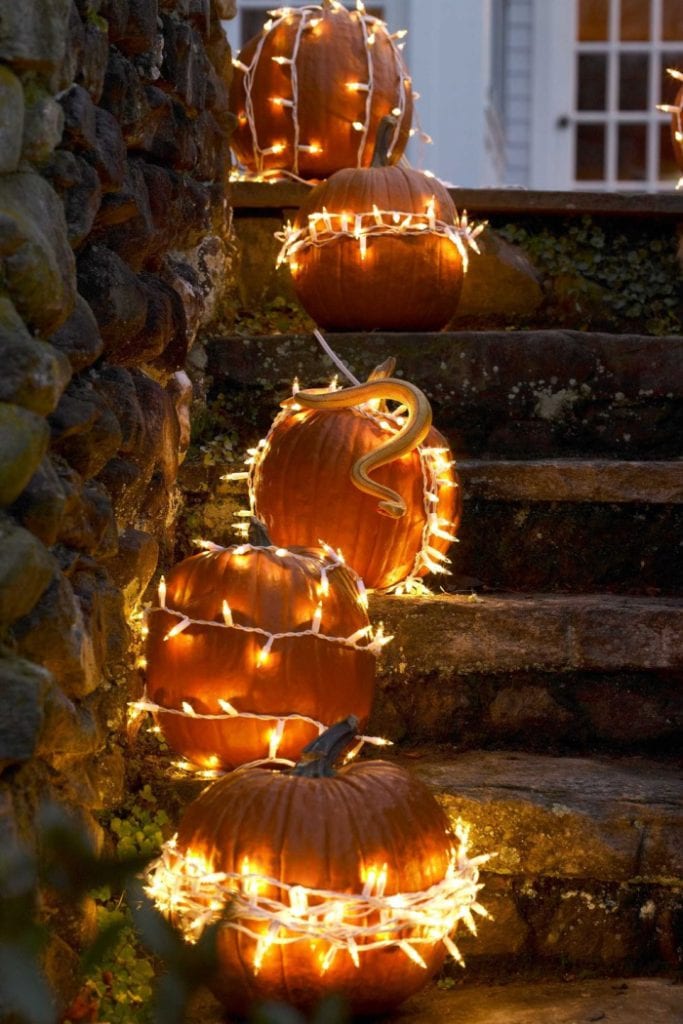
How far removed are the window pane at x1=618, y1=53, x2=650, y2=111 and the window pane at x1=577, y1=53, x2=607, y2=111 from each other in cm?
9

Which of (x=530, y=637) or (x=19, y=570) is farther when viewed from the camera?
(x=530, y=637)

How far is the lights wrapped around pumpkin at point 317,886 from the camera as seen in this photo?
1.63 m

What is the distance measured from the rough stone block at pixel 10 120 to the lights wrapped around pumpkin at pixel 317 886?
0.83m

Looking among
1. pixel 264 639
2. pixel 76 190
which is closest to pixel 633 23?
pixel 264 639

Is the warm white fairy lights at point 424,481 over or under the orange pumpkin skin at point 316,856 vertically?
over

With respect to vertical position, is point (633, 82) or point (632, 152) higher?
point (633, 82)

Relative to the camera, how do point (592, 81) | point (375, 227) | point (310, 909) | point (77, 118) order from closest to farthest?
point (77, 118)
point (310, 909)
point (375, 227)
point (592, 81)

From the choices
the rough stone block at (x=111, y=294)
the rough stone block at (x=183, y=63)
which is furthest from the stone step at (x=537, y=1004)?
the rough stone block at (x=183, y=63)

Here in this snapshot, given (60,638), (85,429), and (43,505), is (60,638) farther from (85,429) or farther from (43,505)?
(85,429)

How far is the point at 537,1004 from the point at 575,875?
0.77 feet

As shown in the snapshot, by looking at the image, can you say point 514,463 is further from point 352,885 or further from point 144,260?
point 352,885

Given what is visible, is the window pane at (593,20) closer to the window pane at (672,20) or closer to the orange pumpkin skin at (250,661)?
the window pane at (672,20)

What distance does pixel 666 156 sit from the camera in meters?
7.41

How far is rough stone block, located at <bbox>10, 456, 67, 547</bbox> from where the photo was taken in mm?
1366
